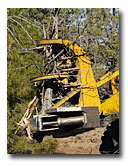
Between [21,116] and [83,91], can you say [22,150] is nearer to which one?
[21,116]

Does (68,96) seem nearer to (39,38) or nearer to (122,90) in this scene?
(122,90)

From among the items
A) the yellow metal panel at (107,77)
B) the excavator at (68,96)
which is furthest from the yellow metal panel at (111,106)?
the yellow metal panel at (107,77)

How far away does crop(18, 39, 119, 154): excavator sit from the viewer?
2.91m

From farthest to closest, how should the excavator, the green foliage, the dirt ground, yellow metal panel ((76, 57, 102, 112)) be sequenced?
1. the green foliage
2. the dirt ground
3. yellow metal panel ((76, 57, 102, 112))
4. the excavator

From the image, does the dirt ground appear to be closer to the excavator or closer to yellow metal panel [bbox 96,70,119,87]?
the excavator

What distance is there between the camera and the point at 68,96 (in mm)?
3068

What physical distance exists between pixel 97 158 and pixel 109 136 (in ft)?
0.99

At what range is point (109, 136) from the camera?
331cm

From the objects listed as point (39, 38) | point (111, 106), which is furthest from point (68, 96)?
point (39, 38)

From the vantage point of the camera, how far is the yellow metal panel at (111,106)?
3.08m

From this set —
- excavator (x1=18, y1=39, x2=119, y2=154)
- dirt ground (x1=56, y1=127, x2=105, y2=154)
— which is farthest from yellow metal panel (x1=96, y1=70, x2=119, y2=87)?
dirt ground (x1=56, y1=127, x2=105, y2=154)

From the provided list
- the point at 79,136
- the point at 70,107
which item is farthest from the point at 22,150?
the point at 70,107

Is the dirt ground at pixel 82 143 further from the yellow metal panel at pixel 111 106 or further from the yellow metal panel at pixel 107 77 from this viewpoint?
the yellow metal panel at pixel 107 77

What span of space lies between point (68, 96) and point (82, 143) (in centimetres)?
61
